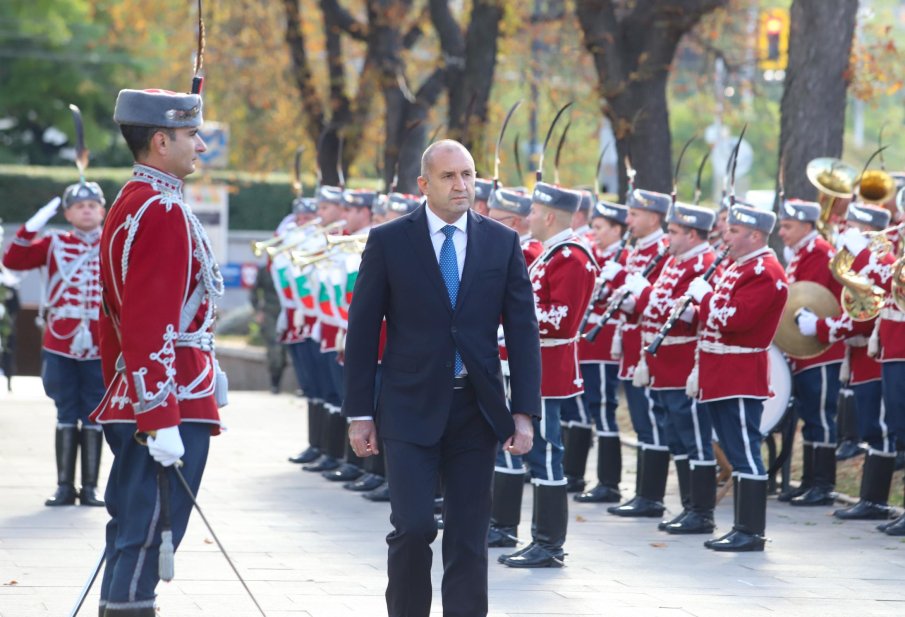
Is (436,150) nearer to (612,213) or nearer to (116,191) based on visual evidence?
(612,213)

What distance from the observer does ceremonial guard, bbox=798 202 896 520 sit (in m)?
10.8

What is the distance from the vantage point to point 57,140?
46.3 meters

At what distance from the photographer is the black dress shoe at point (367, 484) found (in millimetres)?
12180

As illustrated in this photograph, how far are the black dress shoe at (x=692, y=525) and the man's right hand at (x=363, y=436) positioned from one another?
13.6 feet

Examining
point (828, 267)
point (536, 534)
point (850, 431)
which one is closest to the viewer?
point (536, 534)

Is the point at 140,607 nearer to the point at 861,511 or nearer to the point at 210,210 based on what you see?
the point at 861,511

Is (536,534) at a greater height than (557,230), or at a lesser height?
lesser

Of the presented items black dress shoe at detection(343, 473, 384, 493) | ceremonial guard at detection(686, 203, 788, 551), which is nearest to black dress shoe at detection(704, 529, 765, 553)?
ceremonial guard at detection(686, 203, 788, 551)

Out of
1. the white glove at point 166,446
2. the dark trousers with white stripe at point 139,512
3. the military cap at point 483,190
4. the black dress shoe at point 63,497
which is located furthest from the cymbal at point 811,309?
the white glove at point 166,446

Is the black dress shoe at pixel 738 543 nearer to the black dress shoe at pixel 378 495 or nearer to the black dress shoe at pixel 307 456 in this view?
the black dress shoe at pixel 378 495

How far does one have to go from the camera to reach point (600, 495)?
38.8 ft

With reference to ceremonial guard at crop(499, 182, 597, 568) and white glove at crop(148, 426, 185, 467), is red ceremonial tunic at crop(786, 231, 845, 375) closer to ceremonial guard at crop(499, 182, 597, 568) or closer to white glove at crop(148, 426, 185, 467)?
ceremonial guard at crop(499, 182, 597, 568)

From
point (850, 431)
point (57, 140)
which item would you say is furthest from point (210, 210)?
point (57, 140)

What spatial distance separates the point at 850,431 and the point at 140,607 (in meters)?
8.16
